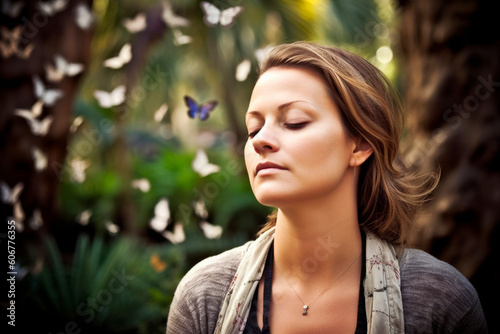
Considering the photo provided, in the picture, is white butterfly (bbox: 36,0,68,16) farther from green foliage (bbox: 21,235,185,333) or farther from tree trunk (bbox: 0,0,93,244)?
green foliage (bbox: 21,235,185,333)

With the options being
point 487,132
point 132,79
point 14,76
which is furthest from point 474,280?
point 132,79

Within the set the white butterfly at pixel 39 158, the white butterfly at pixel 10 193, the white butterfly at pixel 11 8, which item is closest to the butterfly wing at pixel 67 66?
the white butterfly at pixel 11 8

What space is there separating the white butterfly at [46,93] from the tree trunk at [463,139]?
2.73 m

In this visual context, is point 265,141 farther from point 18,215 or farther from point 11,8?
point 11,8

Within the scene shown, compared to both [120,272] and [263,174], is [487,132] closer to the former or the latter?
[263,174]

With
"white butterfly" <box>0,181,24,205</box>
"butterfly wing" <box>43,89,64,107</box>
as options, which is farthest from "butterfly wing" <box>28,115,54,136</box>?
"white butterfly" <box>0,181,24,205</box>

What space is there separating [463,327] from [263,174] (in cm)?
94

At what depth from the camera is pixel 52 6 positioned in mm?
3930

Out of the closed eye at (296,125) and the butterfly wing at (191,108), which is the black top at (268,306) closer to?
the closed eye at (296,125)

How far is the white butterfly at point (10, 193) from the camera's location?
362 centimetres

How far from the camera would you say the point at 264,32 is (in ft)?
32.8

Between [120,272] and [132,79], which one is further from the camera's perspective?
[132,79]

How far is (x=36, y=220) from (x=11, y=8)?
1.59m

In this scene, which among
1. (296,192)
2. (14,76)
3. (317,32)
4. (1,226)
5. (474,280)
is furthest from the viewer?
(317,32)
